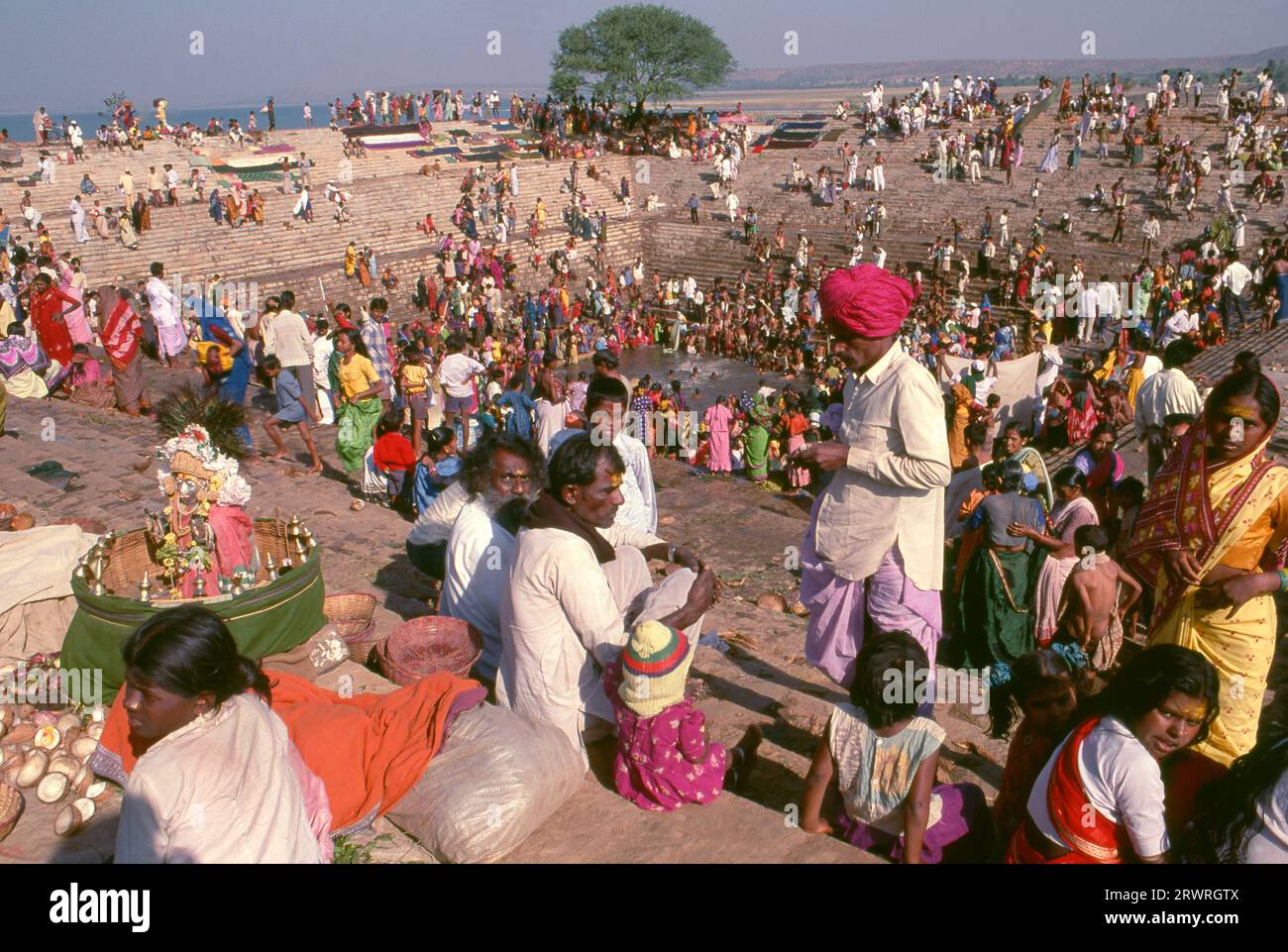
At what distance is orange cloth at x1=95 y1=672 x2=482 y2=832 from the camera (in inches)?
125

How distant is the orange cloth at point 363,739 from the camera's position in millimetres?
3164

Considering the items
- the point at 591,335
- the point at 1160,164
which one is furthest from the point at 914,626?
the point at 1160,164

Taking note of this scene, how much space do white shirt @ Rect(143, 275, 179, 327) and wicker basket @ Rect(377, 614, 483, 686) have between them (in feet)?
33.7

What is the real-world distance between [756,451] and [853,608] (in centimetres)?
783

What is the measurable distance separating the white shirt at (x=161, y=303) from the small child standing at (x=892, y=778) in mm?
12274

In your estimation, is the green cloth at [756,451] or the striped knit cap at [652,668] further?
the green cloth at [756,451]

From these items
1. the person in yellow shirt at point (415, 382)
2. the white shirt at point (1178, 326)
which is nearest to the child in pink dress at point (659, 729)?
the person in yellow shirt at point (415, 382)

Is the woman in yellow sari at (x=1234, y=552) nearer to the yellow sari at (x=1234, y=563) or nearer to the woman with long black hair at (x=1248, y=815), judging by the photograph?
the yellow sari at (x=1234, y=563)

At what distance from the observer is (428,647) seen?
4.31 m

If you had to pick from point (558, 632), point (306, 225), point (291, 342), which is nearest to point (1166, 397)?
point (558, 632)

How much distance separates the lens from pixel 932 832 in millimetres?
3055

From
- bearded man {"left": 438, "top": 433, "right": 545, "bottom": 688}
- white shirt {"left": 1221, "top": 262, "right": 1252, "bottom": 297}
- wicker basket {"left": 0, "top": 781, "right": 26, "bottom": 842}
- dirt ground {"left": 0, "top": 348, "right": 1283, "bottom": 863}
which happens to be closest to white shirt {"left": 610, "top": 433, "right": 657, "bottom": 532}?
bearded man {"left": 438, "top": 433, "right": 545, "bottom": 688}

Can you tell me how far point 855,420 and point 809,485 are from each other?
25.6 feet

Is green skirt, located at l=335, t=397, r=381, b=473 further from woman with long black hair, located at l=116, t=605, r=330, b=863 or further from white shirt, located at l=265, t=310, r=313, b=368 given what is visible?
woman with long black hair, located at l=116, t=605, r=330, b=863
